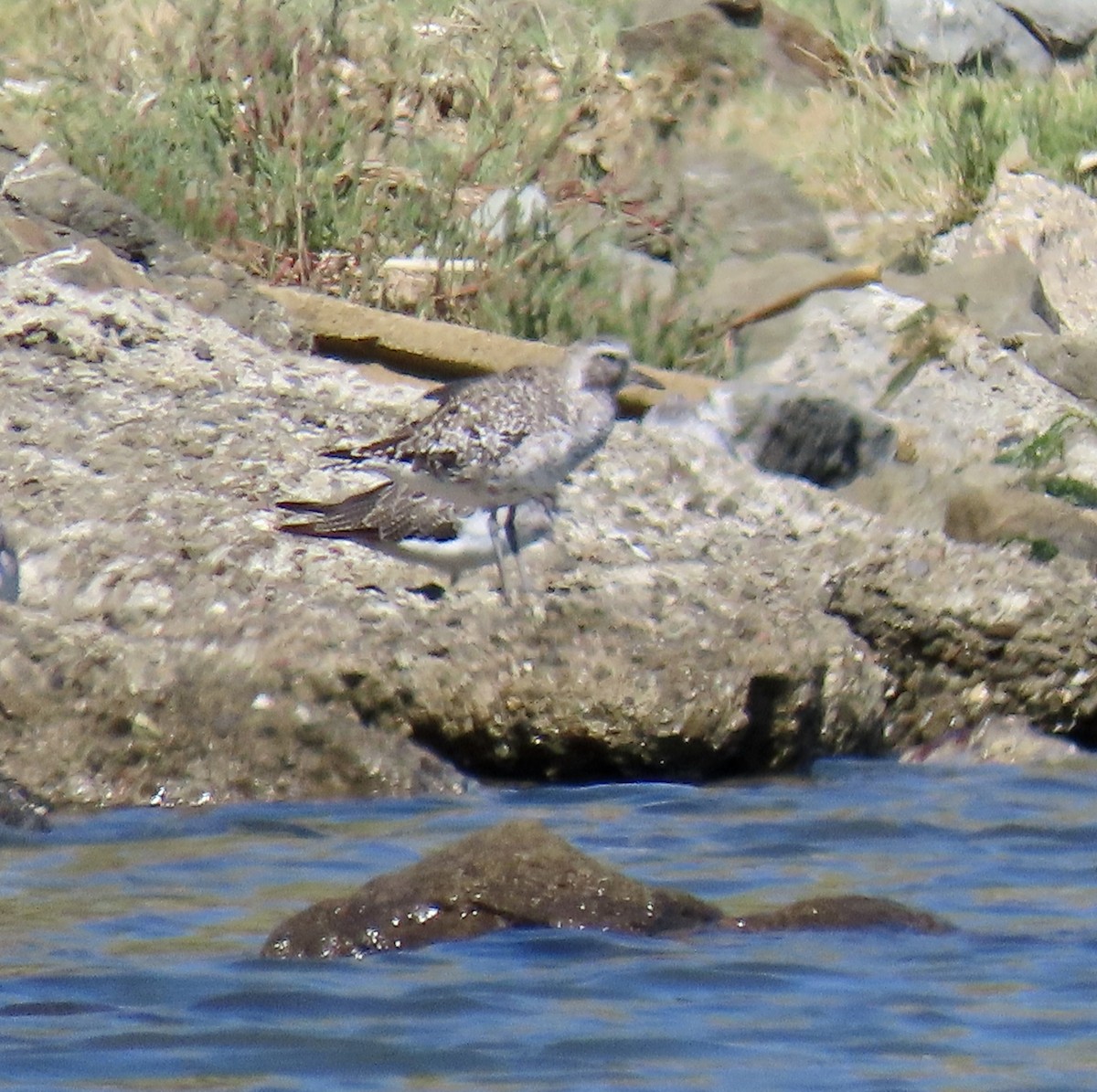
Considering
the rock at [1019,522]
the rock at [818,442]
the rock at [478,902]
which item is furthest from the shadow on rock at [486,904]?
the rock at [818,442]

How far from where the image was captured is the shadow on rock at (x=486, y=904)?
5617 millimetres

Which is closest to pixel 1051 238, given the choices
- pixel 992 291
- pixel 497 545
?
pixel 992 291

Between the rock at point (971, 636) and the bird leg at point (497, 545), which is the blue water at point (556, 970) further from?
the rock at point (971, 636)

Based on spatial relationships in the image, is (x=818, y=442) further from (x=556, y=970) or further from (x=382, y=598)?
(x=556, y=970)

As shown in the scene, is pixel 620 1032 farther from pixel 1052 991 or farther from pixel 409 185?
pixel 409 185

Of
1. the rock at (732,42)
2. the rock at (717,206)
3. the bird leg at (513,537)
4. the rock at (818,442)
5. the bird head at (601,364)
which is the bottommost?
the rock at (732,42)

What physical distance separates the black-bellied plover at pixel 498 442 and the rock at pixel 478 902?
8.62 feet

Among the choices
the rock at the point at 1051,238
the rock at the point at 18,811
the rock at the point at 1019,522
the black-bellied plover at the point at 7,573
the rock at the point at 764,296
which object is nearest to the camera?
the rock at the point at 18,811

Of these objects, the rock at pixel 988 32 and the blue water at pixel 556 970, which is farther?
the rock at pixel 988 32

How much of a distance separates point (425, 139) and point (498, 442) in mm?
6009

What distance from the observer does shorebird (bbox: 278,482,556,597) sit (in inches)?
332

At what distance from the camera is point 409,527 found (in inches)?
332

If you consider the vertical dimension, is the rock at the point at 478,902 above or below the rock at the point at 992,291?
above

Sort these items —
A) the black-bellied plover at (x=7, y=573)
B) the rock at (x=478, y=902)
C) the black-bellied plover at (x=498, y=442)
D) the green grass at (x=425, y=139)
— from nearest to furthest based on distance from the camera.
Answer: the rock at (x=478, y=902) → the black-bellied plover at (x=7, y=573) → the black-bellied plover at (x=498, y=442) → the green grass at (x=425, y=139)
